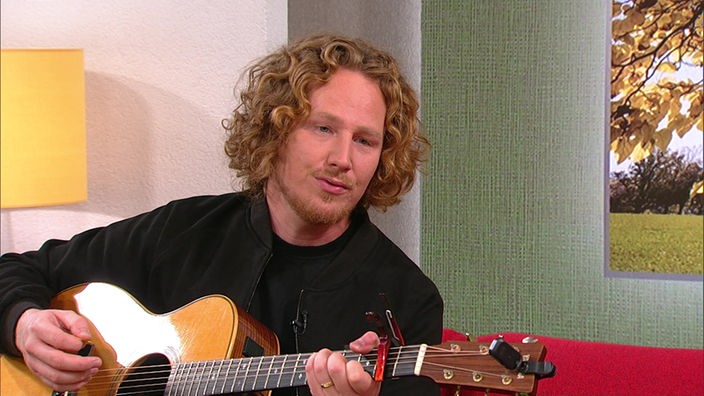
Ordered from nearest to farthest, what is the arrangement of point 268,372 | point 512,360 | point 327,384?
point 512,360, point 327,384, point 268,372

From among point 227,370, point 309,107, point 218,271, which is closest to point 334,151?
point 309,107

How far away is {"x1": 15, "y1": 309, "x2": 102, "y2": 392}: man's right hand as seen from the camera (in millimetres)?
1713

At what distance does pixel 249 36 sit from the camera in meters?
2.49

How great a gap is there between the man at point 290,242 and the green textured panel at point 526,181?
1.67 ft

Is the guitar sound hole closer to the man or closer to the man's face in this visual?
the man

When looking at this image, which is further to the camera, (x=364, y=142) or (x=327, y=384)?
(x=364, y=142)

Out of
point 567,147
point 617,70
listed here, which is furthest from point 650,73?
point 567,147

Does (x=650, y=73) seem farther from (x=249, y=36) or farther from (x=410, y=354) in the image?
(x=410, y=354)

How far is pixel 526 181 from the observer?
8.38ft

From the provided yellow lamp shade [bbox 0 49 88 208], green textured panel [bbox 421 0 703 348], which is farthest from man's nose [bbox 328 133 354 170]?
yellow lamp shade [bbox 0 49 88 208]

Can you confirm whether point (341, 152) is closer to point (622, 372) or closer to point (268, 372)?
point (268, 372)

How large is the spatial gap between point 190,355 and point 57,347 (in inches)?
9.2

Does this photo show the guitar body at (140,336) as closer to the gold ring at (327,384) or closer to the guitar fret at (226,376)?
the guitar fret at (226,376)

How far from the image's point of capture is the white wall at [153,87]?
2.53 meters
